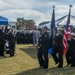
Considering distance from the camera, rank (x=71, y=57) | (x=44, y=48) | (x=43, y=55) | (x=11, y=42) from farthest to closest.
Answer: (x=11, y=42), (x=71, y=57), (x=43, y=55), (x=44, y=48)

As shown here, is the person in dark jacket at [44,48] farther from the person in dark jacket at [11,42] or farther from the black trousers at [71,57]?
the person in dark jacket at [11,42]

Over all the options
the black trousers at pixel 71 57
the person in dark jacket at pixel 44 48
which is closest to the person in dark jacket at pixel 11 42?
the black trousers at pixel 71 57

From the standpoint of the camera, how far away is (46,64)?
42.7 feet

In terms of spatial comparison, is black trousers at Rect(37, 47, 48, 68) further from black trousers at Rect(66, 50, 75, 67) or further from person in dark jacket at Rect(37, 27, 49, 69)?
black trousers at Rect(66, 50, 75, 67)

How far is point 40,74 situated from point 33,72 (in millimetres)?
620

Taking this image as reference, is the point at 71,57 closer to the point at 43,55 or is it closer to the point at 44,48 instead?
the point at 43,55

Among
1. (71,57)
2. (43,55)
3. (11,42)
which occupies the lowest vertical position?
(71,57)

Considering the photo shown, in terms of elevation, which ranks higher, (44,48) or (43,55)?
(44,48)

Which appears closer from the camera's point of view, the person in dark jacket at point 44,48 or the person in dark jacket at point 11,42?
the person in dark jacket at point 44,48

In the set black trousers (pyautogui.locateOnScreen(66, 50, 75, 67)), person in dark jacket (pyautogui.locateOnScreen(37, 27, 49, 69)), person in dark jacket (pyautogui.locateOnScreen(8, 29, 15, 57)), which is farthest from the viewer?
person in dark jacket (pyautogui.locateOnScreen(8, 29, 15, 57))

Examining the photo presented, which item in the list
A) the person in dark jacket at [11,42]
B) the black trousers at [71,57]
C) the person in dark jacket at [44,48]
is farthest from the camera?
the person in dark jacket at [11,42]

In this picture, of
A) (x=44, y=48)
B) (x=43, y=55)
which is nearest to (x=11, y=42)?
(x=43, y=55)

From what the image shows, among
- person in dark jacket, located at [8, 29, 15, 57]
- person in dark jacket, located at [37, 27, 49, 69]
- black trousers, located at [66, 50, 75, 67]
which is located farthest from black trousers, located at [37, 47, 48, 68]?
person in dark jacket, located at [8, 29, 15, 57]

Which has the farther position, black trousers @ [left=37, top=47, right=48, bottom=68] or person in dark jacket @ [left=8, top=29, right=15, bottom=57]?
person in dark jacket @ [left=8, top=29, right=15, bottom=57]
